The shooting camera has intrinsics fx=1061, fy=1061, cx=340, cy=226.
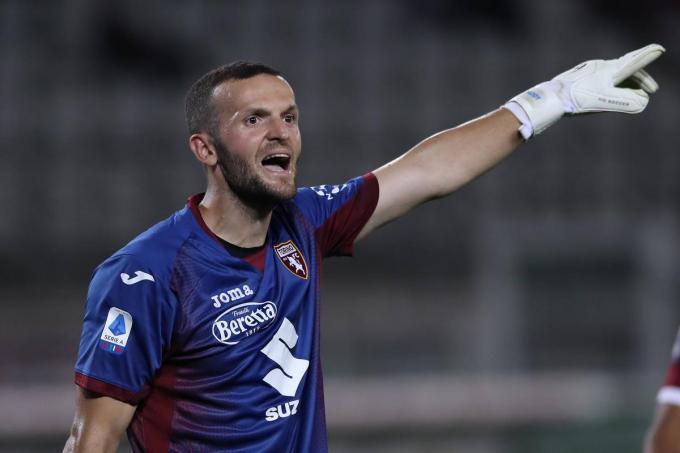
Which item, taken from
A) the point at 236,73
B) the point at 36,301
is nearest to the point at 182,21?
the point at 36,301

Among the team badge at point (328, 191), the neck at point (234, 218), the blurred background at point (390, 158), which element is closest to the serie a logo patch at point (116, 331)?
the neck at point (234, 218)

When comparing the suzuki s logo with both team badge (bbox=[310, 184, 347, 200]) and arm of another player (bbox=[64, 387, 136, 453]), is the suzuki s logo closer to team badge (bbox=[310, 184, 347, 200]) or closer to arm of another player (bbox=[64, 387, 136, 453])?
arm of another player (bbox=[64, 387, 136, 453])

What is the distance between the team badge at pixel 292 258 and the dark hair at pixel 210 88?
40 cm

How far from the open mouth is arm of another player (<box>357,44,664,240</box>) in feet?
1.38

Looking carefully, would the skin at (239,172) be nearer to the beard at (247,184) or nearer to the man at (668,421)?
the beard at (247,184)

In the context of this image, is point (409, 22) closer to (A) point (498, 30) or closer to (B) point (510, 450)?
(A) point (498, 30)

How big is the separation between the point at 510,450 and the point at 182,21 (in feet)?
21.0

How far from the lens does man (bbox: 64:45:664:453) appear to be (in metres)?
2.78

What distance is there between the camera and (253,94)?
116 inches

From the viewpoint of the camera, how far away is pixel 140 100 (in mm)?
10914

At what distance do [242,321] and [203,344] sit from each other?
126 millimetres

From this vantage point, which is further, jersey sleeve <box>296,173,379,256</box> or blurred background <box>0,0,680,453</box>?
blurred background <box>0,0,680,453</box>

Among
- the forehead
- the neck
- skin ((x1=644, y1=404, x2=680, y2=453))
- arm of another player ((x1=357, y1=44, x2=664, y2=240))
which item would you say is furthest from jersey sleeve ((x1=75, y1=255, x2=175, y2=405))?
skin ((x1=644, y1=404, x2=680, y2=453))

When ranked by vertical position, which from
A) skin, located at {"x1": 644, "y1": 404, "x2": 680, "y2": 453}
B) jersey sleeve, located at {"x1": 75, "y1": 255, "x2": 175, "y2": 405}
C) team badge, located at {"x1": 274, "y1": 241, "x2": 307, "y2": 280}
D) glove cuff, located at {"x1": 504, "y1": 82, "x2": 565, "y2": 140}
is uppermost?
glove cuff, located at {"x1": 504, "y1": 82, "x2": 565, "y2": 140}
